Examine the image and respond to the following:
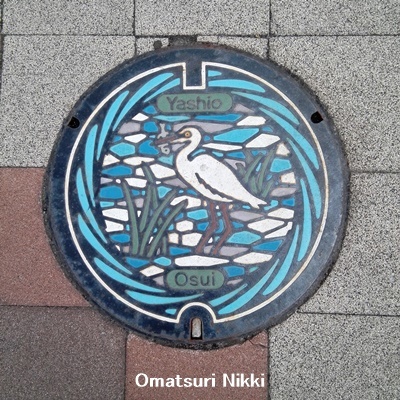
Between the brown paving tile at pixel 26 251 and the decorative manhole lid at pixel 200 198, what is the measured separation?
0.06 m

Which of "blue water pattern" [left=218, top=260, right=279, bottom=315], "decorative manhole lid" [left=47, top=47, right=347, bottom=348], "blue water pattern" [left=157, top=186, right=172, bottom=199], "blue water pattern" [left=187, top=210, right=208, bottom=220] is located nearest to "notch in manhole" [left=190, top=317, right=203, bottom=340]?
"decorative manhole lid" [left=47, top=47, right=347, bottom=348]

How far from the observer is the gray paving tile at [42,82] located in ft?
7.11

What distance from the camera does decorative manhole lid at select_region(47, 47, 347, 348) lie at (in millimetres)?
2027

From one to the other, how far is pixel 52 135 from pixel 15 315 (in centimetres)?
76

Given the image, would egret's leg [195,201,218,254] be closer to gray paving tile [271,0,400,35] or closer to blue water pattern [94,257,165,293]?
blue water pattern [94,257,165,293]

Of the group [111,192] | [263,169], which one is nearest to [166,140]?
[111,192]

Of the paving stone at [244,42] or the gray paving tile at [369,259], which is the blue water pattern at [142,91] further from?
the gray paving tile at [369,259]

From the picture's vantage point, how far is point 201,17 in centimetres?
220

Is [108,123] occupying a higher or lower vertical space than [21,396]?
higher

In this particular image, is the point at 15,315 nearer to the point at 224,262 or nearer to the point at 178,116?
the point at 224,262

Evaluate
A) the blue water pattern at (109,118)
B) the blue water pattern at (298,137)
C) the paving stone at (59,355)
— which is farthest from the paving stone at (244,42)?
the paving stone at (59,355)

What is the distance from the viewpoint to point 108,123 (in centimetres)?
213

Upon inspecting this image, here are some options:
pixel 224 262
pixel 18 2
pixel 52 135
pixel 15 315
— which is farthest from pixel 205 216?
pixel 18 2

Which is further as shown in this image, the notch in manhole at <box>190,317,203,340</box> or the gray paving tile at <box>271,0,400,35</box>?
the gray paving tile at <box>271,0,400,35</box>
